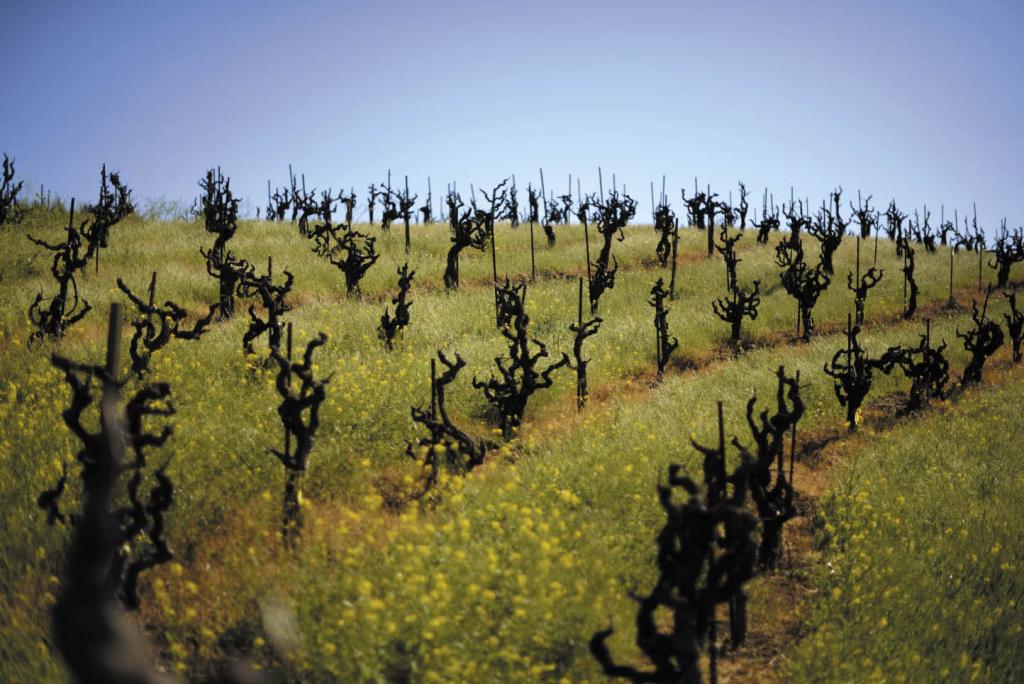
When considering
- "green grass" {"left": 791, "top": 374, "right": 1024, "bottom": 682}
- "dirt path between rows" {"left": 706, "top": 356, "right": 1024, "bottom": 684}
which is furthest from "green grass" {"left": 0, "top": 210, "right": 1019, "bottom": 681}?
"green grass" {"left": 791, "top": 374, "right": 1024, "bottom": 682}

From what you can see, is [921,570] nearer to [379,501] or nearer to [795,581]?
[795,581]

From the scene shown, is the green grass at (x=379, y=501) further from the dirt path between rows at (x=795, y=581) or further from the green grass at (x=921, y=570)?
the green grass at (x=921, y=570)

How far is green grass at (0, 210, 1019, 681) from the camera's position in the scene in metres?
6.22

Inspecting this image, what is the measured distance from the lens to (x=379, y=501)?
25.5ft

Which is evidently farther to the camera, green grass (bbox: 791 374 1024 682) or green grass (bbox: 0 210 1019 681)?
green grass (bbox: 791 374 1024 682)

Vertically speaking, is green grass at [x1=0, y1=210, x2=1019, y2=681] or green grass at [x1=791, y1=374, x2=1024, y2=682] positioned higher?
green grass at [x1=0, y1=210, x2=1019, y2=681]

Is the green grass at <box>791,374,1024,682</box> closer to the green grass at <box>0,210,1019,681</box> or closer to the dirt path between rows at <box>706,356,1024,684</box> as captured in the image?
the dirt path between rows at <box>706,356,1024,684</box>

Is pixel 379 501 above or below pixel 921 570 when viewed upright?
above

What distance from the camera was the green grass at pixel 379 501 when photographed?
6219 mm

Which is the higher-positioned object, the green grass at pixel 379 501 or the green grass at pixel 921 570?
the green grass at pixel 379 501

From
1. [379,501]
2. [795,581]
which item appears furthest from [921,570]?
[379,501]

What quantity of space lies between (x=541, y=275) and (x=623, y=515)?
1879cm

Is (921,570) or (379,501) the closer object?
(379,501)

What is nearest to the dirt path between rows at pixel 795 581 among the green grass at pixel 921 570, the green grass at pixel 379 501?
the green grass at pixel 921 570
